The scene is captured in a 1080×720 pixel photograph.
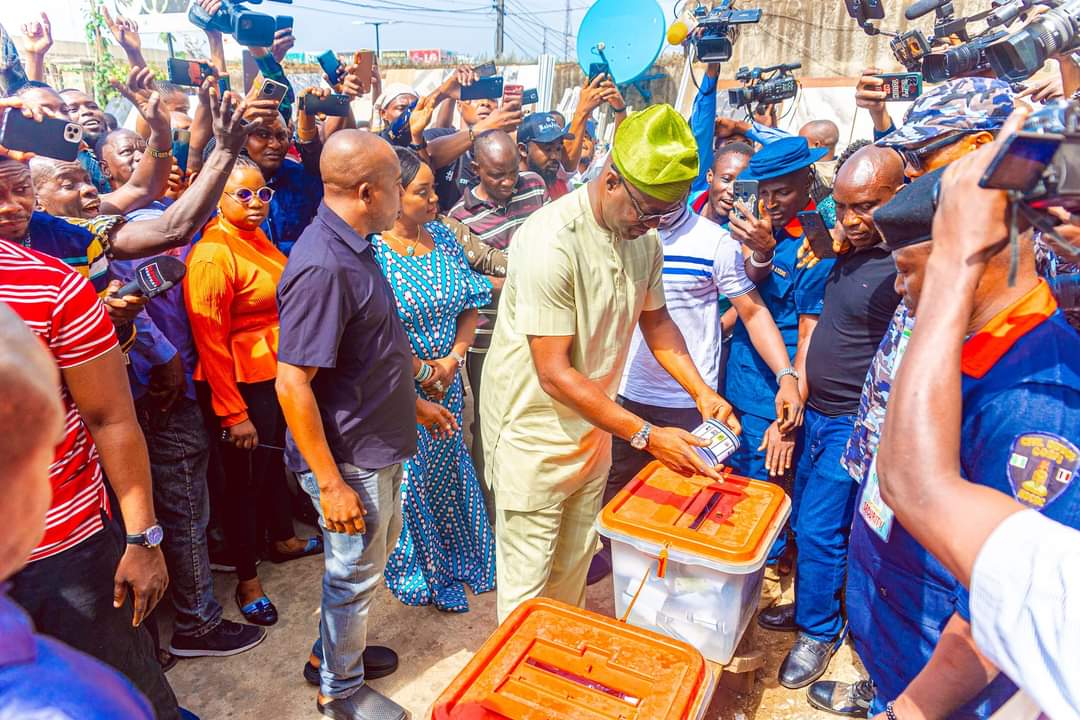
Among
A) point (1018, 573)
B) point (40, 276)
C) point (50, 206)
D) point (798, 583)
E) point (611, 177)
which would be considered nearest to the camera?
point (1018, 573)

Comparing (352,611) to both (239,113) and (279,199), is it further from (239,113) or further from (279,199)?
(279,199)

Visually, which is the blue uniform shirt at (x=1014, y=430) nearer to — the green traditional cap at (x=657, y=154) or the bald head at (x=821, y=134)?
the green traditional cap at (x=657, y=154)

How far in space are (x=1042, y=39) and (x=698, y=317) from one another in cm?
193

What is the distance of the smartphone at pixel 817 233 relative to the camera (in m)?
2.78

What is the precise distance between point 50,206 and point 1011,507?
323cm

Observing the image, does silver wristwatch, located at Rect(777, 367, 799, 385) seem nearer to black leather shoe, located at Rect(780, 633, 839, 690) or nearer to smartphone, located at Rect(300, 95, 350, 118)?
black leather shoe, located at Rect(780, 633, 839, 690)

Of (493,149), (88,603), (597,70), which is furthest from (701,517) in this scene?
(597,70)

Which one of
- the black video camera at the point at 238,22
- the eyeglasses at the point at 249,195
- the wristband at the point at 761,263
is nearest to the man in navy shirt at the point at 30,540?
the eyeglasses at the point at 249,195

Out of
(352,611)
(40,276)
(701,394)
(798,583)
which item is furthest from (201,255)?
(798,583)

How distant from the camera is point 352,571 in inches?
93.4

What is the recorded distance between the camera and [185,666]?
9.41 feet

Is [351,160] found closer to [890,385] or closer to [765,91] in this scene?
[890,385]

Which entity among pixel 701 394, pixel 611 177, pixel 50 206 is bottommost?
pixel 701 394

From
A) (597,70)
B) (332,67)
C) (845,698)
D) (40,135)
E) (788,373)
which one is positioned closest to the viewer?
(845,698)
